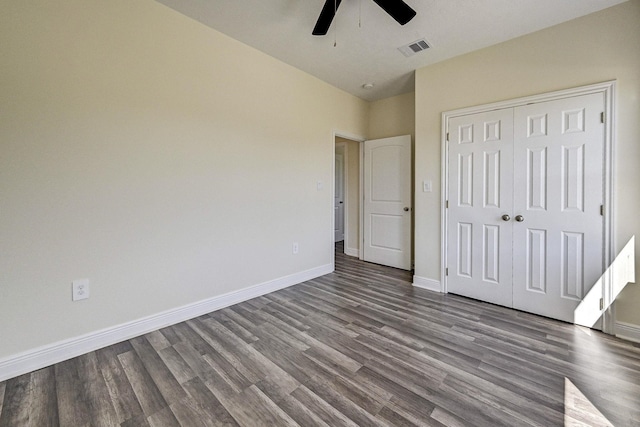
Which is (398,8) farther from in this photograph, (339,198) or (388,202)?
(339,198)

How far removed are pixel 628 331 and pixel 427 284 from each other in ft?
5.17

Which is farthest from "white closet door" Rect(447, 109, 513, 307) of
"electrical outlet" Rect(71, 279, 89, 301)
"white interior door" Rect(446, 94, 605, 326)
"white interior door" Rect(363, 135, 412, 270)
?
"electrical outlet" Rect(71, 279, 89, 301)

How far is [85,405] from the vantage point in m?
1.43

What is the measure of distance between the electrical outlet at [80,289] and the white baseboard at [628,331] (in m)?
4.04

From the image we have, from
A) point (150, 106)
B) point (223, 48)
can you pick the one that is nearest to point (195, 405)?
point (150, 106)

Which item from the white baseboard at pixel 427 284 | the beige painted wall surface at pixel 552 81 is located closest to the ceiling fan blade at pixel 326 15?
the beige painted wall surface at pixel 552 81

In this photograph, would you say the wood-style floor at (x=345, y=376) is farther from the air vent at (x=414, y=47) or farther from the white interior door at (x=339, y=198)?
the white interior door at (x=339, y=198)

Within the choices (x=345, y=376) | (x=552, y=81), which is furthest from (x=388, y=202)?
(x=345, y=376)

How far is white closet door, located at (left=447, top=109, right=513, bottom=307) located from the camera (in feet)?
8.65

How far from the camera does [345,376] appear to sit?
65.2 inches

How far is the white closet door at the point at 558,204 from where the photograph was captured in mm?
→ 2213

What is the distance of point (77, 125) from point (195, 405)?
1.96 metres

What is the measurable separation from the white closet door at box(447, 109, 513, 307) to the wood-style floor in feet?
1.37

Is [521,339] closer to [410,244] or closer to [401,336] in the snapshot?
[401,336]
